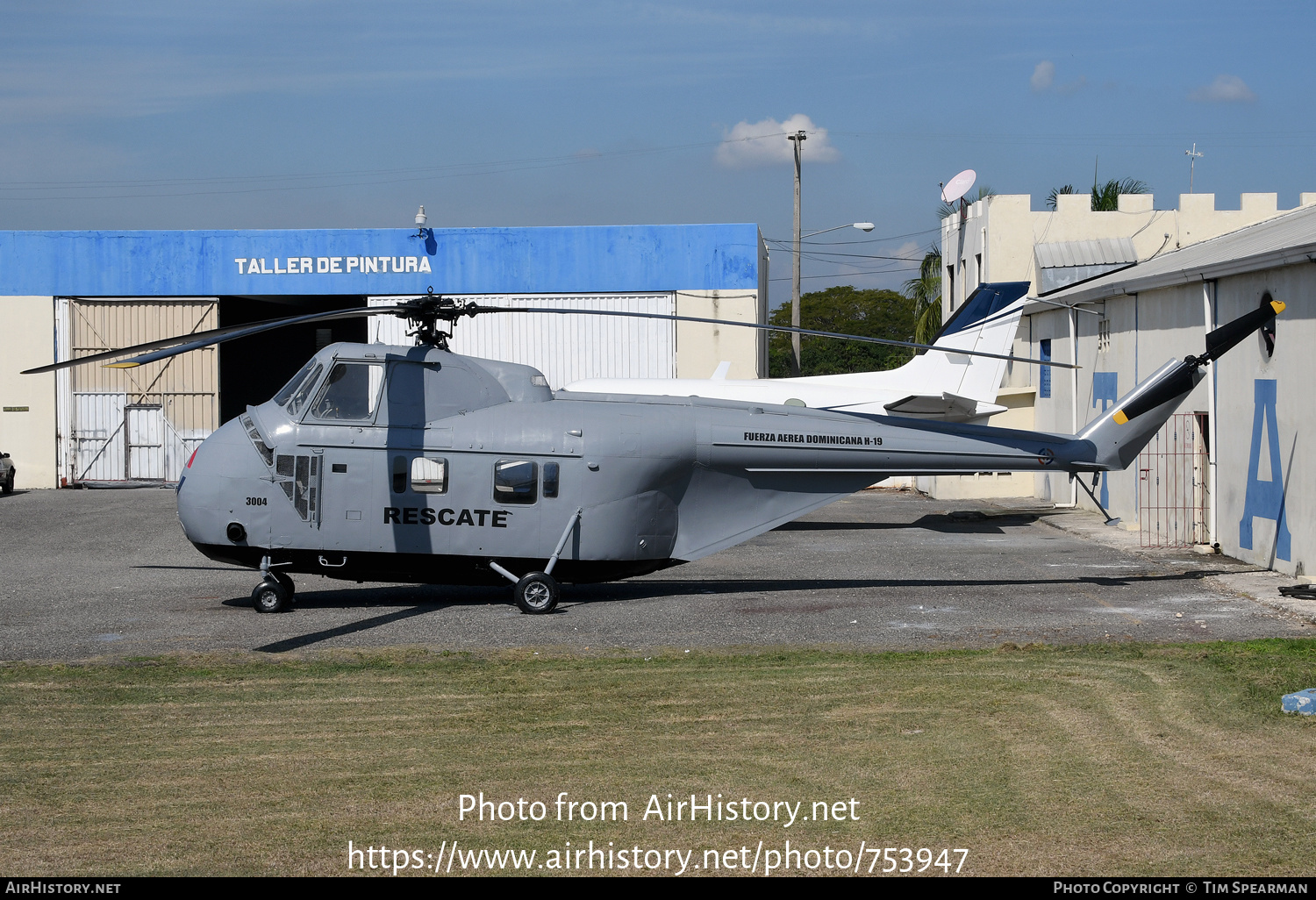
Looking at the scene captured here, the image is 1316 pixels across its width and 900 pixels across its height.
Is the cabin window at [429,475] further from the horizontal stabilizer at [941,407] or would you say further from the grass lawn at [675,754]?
the horizontal stabilizer at [941,407]

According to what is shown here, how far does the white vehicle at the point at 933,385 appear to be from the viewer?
24750 millimetres

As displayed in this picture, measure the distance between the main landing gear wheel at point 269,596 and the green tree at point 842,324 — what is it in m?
81.5

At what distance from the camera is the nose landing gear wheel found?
46.6 feet

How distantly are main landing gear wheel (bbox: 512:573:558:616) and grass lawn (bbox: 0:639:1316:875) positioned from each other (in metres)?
2.42

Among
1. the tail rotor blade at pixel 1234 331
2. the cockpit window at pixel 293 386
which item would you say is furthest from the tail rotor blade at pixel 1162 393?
the cockpit window at pixel 293 386

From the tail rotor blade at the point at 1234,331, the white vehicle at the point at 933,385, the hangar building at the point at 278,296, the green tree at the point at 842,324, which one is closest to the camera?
the tail rotor blade at the point at 1234,331

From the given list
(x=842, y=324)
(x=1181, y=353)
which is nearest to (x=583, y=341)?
(x=1181, y=353)

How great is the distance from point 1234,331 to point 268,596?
12.9 meters

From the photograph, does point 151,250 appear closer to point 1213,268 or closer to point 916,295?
point 1213,268

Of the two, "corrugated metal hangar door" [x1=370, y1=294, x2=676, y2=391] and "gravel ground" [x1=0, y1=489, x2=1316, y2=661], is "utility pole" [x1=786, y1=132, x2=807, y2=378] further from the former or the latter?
"gravel ground" [x1=0, y1=489, x2=1316, y2=661]

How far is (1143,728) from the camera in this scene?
345 inches

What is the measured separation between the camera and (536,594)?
564 inches

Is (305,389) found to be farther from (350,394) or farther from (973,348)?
(973,348)

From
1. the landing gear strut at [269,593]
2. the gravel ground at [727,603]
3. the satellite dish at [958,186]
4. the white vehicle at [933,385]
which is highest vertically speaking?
the satellite dish at [958,186]
